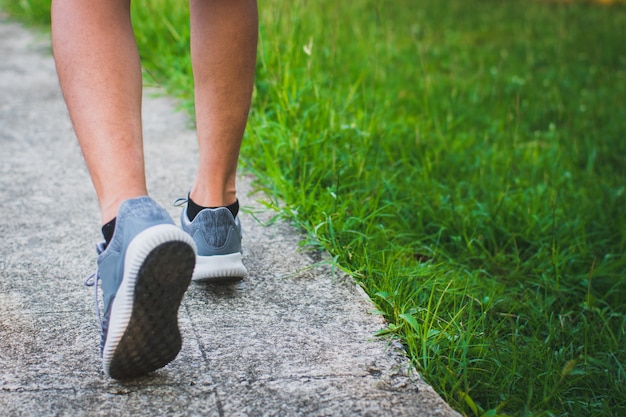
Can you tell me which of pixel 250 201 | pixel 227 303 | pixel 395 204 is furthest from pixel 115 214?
pixel 395 204

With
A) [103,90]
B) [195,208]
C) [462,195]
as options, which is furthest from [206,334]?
[462,195]

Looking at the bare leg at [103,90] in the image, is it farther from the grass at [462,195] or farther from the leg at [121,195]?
the grass at [462,195]

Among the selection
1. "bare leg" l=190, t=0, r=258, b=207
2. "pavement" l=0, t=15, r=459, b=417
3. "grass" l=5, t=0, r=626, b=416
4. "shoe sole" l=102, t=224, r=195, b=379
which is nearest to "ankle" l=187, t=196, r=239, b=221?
"bare leg" l=190, t=0, r=258, b=207

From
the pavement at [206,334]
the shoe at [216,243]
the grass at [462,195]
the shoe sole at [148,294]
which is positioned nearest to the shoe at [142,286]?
the shoe sole at [148,294]

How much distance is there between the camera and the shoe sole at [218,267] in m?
1.68

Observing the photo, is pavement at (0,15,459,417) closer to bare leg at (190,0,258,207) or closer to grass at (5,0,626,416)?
grass at (5,0,626,416)

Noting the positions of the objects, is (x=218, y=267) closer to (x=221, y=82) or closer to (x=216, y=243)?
(x=216, y=243)

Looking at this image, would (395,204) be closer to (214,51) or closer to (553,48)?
(214,51)

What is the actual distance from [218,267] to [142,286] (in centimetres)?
50

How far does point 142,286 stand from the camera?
3.91 feet

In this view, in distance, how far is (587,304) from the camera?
2.04 m

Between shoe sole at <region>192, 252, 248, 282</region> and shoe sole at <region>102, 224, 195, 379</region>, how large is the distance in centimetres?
42

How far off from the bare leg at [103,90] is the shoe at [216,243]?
1.08 ft

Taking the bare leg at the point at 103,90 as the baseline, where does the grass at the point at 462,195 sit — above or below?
below
